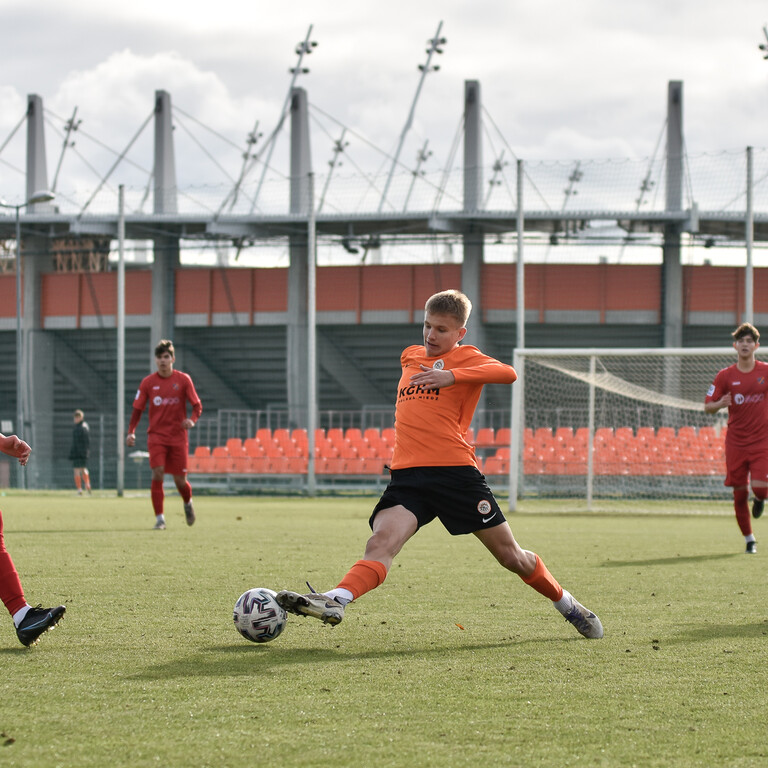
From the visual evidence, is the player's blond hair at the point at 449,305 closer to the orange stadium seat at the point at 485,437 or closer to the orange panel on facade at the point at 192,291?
the orange stadium seat at the point at 485,437

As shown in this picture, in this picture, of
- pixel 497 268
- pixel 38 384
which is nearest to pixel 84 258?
pixel 38 384

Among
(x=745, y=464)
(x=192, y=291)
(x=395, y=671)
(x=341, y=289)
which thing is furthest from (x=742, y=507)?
(x=192, y=291)

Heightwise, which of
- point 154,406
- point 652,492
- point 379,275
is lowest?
point 652,492

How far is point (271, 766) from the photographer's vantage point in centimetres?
313

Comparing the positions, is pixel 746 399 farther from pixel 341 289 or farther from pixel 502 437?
pixel 341 289

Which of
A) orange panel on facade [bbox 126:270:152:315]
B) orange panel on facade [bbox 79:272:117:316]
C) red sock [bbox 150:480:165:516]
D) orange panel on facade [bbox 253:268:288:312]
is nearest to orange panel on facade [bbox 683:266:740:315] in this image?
orange panel on facade [bbox 253:268:288:312]

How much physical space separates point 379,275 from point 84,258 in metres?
9.53

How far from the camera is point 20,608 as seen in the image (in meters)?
5.03

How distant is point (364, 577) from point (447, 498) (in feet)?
1.76

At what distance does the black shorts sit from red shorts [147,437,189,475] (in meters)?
7.86

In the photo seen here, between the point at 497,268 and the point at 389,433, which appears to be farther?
the point at 497,268

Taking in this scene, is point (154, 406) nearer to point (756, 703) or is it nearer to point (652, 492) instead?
point (756, 703)

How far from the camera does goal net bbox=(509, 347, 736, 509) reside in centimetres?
2023

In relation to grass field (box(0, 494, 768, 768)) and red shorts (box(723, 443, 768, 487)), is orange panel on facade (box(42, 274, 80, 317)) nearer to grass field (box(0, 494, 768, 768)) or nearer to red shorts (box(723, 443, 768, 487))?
grass field (box(0, 494, 768, 768))
